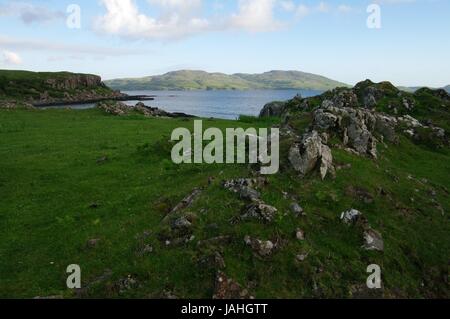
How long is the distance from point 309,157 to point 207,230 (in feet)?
23.8

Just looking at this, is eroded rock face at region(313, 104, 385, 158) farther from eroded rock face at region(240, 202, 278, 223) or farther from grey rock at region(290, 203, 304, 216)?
eroded rock face at region(240, 202, 278, 223)

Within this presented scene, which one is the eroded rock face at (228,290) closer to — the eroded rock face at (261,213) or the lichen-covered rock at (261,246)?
the lichen-covered rock at (261,246)

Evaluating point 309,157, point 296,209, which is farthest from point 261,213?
point 309,157

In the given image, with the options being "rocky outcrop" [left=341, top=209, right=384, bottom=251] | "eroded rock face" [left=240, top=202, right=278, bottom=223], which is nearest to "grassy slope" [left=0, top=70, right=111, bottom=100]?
"eroded rock face" [left=240, top=202, right=278, bottom=223]

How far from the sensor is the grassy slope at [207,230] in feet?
50.8

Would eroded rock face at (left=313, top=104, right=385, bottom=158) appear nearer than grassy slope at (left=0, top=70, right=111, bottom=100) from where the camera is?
Yes

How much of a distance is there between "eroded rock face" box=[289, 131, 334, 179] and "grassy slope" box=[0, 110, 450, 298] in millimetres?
681

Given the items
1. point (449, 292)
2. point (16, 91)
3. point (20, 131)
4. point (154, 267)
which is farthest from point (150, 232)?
point (16, 91)

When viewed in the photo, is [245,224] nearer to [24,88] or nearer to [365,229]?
[365,229]

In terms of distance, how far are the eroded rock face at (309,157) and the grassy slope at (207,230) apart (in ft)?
2.23

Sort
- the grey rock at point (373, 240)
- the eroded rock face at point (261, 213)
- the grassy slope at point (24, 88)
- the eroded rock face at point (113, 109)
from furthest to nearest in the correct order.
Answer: the grassy slope at point (24, 88) < the eroded rock face at point (113, 109) < the eroded rock face at point (261, 213) < the grey rock at point (373, 240)

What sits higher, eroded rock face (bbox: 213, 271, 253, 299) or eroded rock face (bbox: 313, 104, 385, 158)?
eroded rock face (bbox: 313, 104, 385, 158)

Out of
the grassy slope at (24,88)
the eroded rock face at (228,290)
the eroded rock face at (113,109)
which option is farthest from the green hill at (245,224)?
the grassy slope at (24,88)

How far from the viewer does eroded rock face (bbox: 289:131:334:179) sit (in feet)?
70.6
